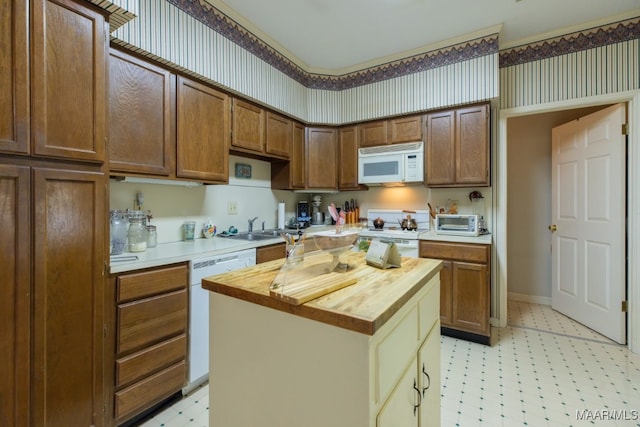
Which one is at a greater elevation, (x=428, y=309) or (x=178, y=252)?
(x=178, y=252)

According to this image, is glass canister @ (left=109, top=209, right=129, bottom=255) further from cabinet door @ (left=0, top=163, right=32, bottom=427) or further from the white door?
the white door

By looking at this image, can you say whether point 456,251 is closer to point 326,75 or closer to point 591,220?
point 591,220

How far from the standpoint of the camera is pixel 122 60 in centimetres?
174

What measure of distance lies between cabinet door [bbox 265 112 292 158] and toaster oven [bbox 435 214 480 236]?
1.75 m

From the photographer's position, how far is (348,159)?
3.43 metres

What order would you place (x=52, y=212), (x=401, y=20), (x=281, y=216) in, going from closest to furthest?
(x=52, y=212)
(x=401, y=20)
(x=281, y=216)

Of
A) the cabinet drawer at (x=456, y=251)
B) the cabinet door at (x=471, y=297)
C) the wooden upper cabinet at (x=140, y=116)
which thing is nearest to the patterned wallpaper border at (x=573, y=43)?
the cabinet drawer at (x=456, y=251)

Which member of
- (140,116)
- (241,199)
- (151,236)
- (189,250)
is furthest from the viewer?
(241,199)

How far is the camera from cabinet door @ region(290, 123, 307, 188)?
10.5ft

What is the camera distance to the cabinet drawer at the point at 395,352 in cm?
81

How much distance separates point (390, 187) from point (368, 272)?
245 centimetres

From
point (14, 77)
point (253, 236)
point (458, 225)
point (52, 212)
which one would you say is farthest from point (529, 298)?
point (14, 77)

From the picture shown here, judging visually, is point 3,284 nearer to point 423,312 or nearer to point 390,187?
point 423,312

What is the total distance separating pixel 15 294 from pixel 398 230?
9.41 feet
